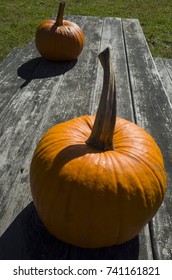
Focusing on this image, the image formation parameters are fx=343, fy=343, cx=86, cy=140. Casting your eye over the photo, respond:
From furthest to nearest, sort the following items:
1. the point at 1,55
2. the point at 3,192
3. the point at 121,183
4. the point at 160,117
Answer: the point at 1,55
the point at 160,117
the point at 3,192
the point at 121,183

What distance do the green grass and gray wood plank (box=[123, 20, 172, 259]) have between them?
7.89ft

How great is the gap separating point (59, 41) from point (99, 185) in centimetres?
204

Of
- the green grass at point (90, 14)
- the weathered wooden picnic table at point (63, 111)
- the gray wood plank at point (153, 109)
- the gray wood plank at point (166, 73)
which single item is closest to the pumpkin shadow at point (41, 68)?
the weathered wooden picnic table at point (63, 111)

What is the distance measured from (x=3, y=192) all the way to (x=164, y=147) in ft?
2.78

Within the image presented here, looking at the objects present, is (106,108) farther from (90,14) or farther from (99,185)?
(90,14)

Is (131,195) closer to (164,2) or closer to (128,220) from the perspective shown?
(128,220)

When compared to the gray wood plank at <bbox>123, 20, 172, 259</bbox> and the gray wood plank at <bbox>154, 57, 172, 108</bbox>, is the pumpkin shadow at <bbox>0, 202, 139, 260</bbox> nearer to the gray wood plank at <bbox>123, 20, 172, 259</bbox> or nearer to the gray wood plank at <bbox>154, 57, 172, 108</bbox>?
the gray wood plank at <bbox>123, 20, 172, 259</bbox>

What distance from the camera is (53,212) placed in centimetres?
116

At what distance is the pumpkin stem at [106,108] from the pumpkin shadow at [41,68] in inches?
53.4

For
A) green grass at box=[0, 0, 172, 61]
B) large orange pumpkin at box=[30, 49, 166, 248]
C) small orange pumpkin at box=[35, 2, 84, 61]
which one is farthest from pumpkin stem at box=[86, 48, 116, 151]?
green grass at box=[0, 0, 172, 61]

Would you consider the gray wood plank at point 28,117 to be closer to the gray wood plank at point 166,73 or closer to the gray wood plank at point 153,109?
the gray wood plank at point 153,109

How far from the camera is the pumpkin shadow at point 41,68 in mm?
2568

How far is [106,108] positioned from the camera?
3.74ft
